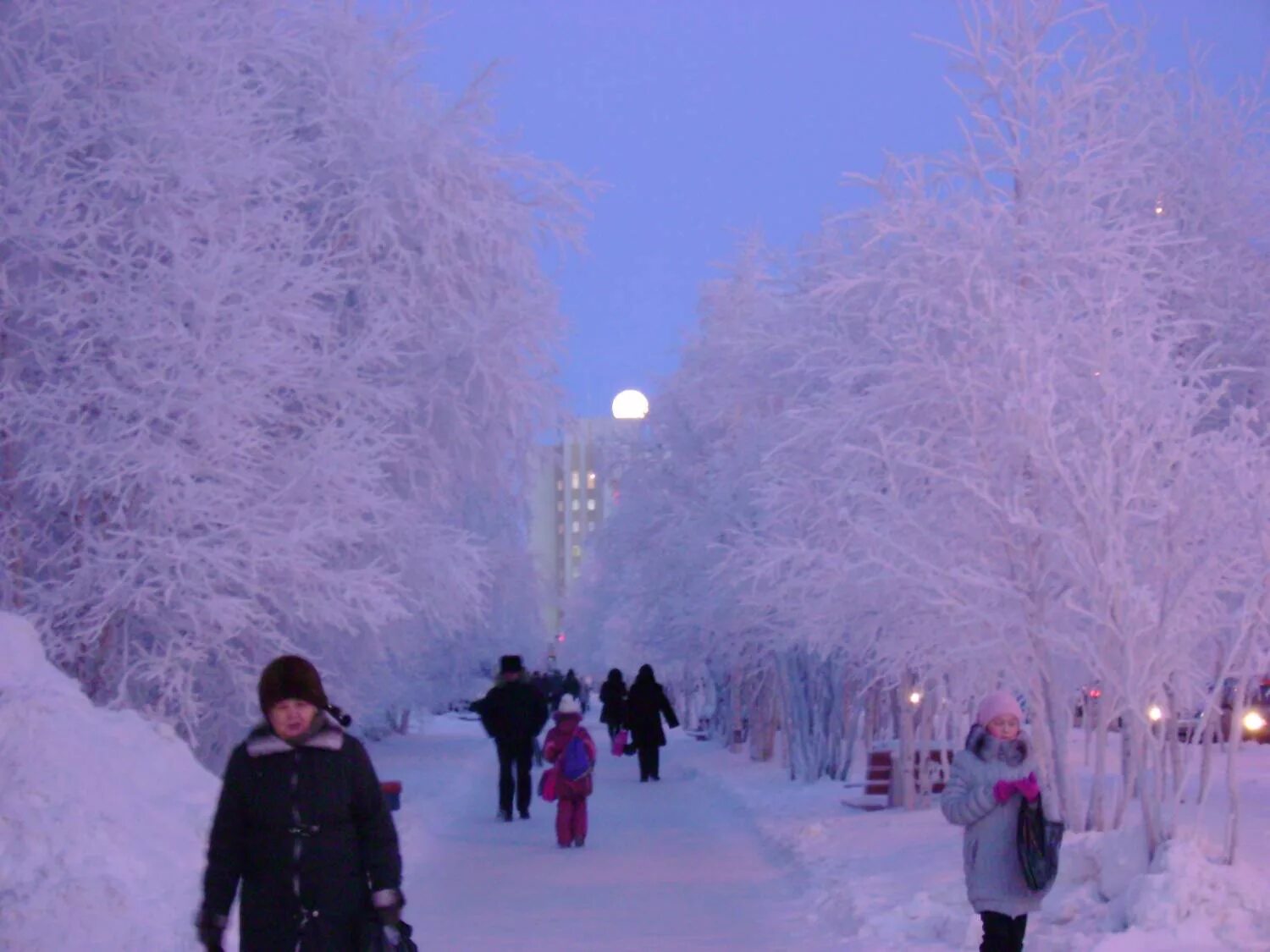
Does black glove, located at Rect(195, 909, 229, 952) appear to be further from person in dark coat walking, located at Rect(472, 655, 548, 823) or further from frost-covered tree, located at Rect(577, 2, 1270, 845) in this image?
person in dark coat walking, located at Rect(472, 655, 548, 823)

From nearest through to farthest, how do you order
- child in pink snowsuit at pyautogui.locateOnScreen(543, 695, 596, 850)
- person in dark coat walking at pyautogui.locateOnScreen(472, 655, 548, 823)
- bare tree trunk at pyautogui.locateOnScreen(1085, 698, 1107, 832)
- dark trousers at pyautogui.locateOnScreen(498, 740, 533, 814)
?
1. bare tree trunk at pyautogui.locateOnScreen(1085, 698, 1107, 832)
2. child in pink snowsuit at pyautogui.locateOnScreen(543, 695, 596, 850)
3. person in dark coat walking at pyautogui.locateOnScreen(472, 655, 548, 823)
4. dark trousers at pyautogui.locateOnScreen(498, 740, 533, 814)

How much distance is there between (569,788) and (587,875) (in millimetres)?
2037

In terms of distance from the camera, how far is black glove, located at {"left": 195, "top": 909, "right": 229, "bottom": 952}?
230 inches

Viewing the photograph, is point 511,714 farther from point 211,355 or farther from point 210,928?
point 210,928

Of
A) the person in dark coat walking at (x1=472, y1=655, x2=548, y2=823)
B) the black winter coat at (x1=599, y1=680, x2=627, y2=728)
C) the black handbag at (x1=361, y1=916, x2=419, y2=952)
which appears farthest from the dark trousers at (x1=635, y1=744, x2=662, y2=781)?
the black handbag at (x1=361, y1=916, x2=419, y2=952)

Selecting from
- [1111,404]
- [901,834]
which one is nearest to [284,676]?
[1111,404]

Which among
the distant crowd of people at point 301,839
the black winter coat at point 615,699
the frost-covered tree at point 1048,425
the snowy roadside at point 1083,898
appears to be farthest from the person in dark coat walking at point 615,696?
the distant crowd of people at point 301,839

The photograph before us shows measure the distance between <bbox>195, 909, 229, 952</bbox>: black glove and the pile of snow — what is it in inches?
107

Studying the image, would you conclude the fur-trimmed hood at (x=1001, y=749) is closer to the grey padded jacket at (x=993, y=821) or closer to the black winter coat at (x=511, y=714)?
the grey padded jacket at (x=993, y=821)

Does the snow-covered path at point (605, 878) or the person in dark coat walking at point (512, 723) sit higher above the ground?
the person in dark coat walking at point (512, 723)

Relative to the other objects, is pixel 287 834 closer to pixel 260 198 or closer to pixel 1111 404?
pixel 1111 404

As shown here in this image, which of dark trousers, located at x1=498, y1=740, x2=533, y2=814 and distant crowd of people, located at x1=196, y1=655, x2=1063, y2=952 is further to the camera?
dark trousers, located at x1=498, y1=740, x2=533, y2=814

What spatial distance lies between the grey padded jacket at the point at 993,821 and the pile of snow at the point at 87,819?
3667 mm

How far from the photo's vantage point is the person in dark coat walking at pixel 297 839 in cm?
584
